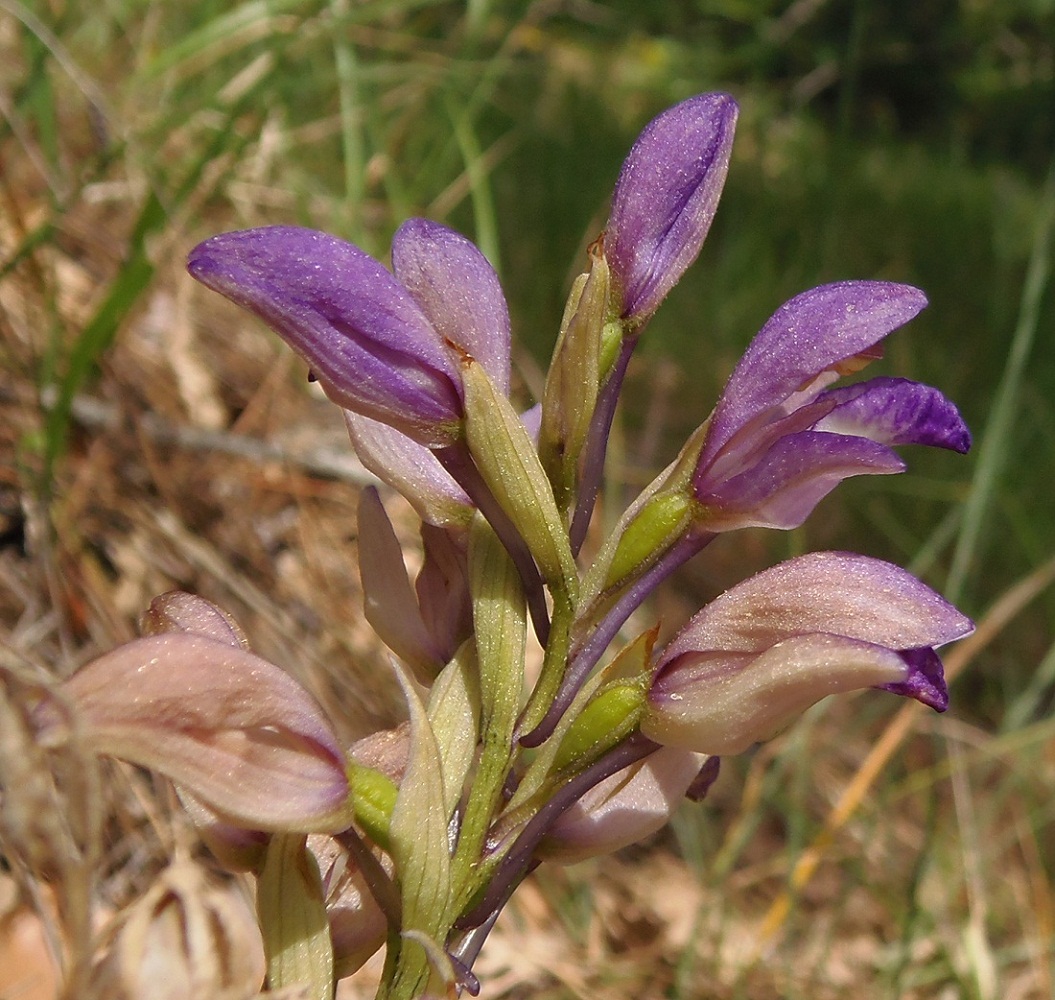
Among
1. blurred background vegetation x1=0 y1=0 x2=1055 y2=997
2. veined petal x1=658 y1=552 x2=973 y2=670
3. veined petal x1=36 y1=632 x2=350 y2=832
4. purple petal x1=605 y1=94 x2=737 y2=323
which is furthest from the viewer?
blurred background vegetation x1=0 y1=0 x2=1055 y2=997

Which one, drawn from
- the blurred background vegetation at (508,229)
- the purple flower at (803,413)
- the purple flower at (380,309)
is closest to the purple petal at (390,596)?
the purple flower at (380,309)

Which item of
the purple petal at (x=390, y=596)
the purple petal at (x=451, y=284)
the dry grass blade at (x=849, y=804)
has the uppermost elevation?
the purple petal at (x=451, y=284)

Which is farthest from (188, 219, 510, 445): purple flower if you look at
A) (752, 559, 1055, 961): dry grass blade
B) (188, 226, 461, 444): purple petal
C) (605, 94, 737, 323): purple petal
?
(752, 559, 1055, 961): dry grass blade

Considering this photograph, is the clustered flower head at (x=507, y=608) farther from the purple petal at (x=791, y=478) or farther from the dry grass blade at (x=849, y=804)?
the dry grass blade at (x=849, y=804)

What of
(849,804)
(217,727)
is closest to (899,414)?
(217,727)

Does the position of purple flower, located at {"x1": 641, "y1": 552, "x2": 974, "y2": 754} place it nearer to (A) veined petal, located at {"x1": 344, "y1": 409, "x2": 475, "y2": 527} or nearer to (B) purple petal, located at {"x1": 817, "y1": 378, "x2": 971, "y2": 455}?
(B) purple petal, located at {"x1": 817, "y1": 378, "x2": 971, "y2": 455}

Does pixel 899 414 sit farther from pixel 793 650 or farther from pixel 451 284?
pixel 451 284

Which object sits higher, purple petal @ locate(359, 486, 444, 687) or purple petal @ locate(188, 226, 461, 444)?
purple petal @ locate(188, 226, 461, 444)
